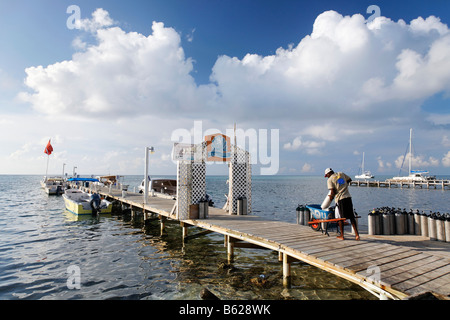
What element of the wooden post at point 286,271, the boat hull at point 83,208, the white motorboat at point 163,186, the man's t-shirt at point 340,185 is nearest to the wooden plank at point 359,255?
the man's t-shirt at point 340,185

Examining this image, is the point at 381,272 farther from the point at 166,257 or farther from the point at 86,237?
the point at 86,237

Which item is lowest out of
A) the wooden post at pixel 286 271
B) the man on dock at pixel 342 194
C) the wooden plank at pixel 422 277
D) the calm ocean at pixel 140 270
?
the calm ocean at pixel 140 270

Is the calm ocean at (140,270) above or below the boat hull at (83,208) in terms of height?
below

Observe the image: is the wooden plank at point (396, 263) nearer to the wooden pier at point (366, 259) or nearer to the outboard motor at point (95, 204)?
the wooden pier at point (366, 259)

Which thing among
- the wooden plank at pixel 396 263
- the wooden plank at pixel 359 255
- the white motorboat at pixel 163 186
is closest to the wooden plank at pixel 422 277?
the wooden plank at pixel 396 263

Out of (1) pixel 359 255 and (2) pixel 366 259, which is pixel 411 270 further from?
(1) pixel 359 255

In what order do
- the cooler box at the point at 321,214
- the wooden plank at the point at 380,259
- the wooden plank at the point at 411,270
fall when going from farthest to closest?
1. the cooler box at the point at 321,214
2. the wooden plank at the point at 380,259
3. the wooden plank at the point at 411,270

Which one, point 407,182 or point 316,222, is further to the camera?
point 407,182

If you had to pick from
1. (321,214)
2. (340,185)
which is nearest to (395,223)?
(321,214)

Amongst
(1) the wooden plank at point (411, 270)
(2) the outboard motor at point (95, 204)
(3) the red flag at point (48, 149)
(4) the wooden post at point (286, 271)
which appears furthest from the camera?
(3) the red flag at point (48, 149)

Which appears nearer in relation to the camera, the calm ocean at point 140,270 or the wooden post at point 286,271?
the calm ocean at point 140,270
